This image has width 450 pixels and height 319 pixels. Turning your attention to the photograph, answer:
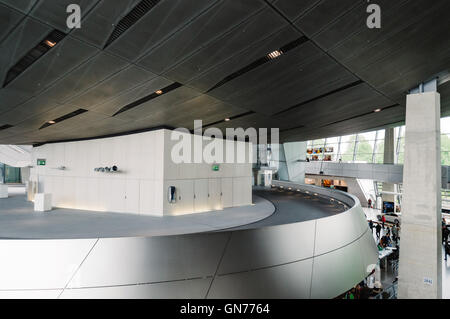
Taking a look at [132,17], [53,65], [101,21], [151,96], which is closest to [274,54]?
[132,17]

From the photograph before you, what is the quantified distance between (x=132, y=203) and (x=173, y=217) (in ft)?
9.34

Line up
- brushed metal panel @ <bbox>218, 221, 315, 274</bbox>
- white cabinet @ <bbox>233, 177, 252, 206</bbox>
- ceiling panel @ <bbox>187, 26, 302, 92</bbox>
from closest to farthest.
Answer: ceiling panel @ <bbox>187, 26, 302, 92</bbox>
brushed metal panel @ <bbox>218, 221, 315, 274</bbox>
white cabinet @ <bbox>233, 177, 252, 206</bbox>

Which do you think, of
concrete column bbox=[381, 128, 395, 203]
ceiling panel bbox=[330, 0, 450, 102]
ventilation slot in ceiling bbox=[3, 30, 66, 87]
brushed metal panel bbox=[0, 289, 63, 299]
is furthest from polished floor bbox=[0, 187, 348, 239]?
concrete column bbox=[381, 128, 395, 203]

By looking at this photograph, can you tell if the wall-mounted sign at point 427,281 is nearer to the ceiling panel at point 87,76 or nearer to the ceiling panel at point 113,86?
the ceiling panel at point 113,86

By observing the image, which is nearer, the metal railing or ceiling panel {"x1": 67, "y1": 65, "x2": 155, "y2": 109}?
ceiling panel {"x1": 67, "y1": 65, "x2": 155, "y2": 109}

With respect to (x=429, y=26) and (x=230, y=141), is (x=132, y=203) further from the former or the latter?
(x=429, y=26)

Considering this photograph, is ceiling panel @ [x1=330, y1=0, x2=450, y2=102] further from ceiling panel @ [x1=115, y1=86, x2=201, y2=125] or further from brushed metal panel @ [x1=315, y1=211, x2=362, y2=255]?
brushed metal panel @ [x1=315, y1=211, x2=362, y2=255]

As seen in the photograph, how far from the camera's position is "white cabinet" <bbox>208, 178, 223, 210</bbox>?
16.2m

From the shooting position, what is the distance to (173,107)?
427 inches

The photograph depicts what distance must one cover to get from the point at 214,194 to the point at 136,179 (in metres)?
4.91

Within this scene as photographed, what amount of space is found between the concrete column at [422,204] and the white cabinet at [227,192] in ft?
33.4

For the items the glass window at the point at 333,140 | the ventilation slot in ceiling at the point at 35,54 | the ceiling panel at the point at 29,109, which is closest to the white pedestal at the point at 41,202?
the ceiling panel at the point at 29,109

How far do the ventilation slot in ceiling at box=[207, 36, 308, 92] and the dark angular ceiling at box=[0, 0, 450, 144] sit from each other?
38mm

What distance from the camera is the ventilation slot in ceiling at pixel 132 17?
197 inches
